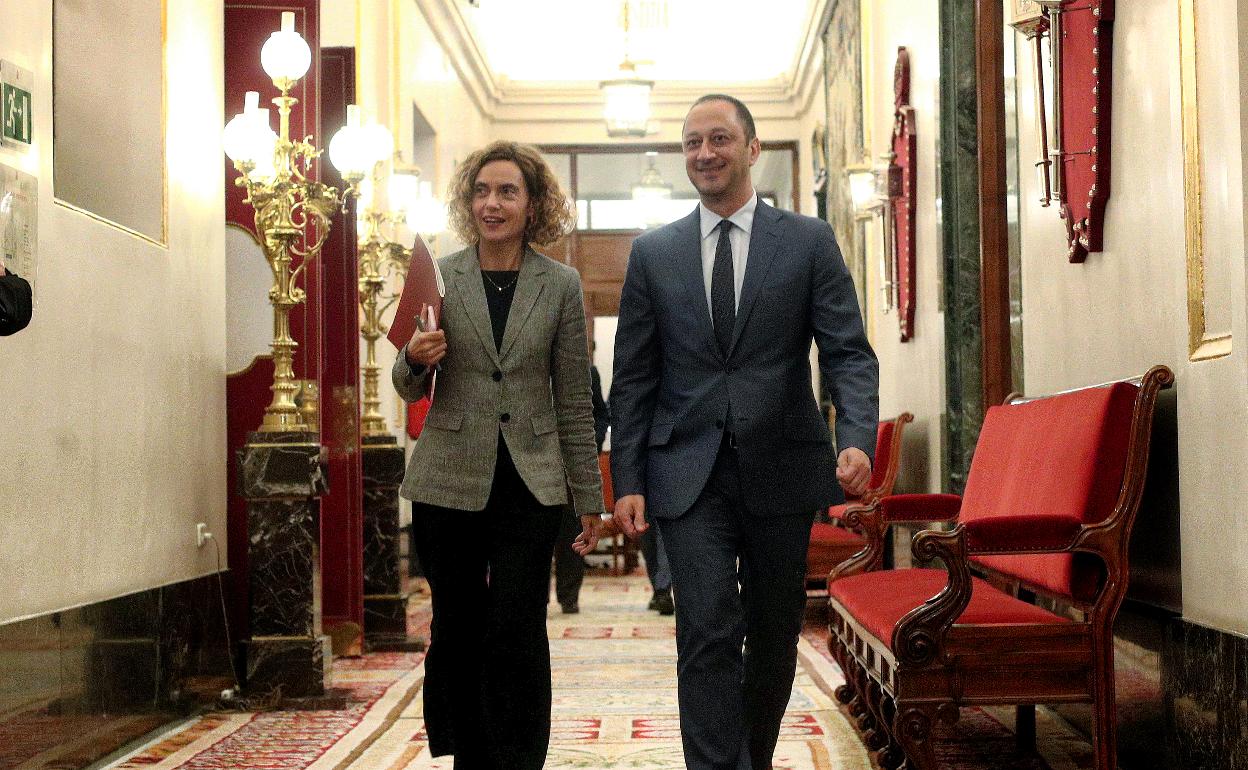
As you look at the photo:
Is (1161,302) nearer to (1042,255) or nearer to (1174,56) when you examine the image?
(1174,56)

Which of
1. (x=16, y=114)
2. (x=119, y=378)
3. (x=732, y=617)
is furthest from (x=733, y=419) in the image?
(x=119, y=378)

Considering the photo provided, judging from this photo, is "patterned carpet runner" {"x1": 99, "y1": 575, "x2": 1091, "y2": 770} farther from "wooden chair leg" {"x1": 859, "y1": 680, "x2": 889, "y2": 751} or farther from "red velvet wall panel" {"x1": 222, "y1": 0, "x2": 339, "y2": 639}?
"red velvet wall panel" {"x1": 222, "y1": 0, "x2": 339, "y2": 639}

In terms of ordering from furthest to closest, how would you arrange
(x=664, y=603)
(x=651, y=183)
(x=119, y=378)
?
(x=651, y=183) < (x=664, y=603) < (x=119, y=378)

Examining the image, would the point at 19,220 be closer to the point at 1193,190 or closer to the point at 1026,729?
the point at 1193,190

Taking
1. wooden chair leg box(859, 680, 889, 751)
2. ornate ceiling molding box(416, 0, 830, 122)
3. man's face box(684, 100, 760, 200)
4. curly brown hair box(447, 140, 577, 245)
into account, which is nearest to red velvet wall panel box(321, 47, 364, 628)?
wooden chair leg box(859, 680, 889, 751)

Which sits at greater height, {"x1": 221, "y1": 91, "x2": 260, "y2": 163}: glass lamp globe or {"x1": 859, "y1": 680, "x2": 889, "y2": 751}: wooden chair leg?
{"x1": 221, "y1": 91, "x2": 260, "y2": 163}: glass lamp globe

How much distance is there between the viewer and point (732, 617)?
146 inches

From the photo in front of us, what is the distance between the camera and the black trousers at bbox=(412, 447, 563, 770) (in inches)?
156

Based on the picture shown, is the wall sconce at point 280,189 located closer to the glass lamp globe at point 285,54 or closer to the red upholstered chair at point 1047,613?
the glass lamp globe at point 285,54

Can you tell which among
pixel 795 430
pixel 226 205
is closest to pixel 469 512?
pixel 795 430

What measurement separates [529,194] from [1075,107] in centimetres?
219

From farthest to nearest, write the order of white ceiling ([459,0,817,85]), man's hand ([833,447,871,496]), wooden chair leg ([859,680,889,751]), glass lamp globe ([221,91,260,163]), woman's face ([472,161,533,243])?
white ceiling ([459,0,817,85]), glass lamp globe ([221,91,260,163]), wooden chair leg ([859,680,889,751]), woman's face ([472,161,533,243]), man's hand ([833,447,871,496])

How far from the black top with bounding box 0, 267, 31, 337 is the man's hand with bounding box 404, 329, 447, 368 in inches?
37.7

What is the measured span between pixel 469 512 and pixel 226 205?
3.89 m
